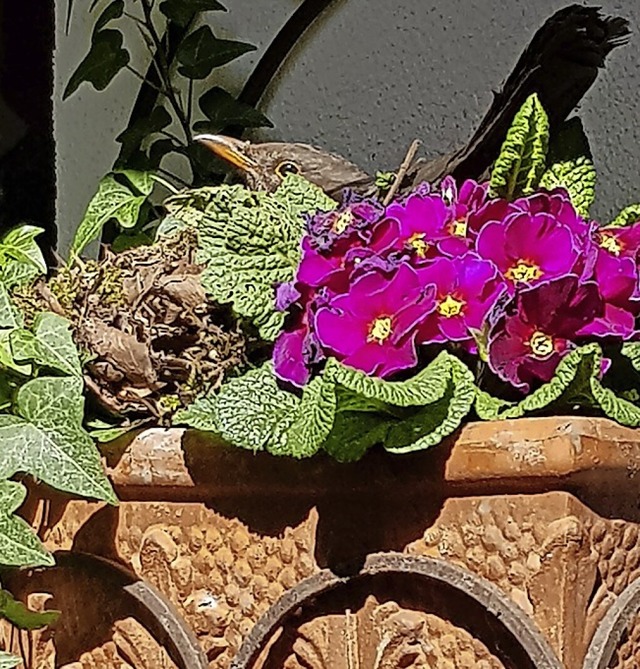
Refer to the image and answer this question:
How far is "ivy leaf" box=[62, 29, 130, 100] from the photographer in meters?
1.11

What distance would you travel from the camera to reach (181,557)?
62 cm

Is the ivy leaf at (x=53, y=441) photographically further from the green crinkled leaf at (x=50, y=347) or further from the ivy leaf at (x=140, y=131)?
the ivy leaf at (x=140, y=131)

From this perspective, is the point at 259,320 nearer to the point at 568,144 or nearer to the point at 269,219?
the point at 269,219

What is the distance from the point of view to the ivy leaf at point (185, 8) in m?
1.12

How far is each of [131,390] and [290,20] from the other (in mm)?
604

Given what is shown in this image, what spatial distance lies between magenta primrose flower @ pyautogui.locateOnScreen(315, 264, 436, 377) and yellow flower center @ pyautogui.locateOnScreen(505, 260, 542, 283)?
1.7 inches

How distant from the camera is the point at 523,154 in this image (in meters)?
Result: 0.64

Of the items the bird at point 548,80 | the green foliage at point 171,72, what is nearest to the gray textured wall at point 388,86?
the green foliage at point 171,72

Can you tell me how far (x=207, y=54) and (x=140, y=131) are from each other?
96 millimetres

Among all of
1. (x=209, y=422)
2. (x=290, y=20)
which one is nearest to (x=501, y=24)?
(x=290, y=20)

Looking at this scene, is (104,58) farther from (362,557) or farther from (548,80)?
(362,557)

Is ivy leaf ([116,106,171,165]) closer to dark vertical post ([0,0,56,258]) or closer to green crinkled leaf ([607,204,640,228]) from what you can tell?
dark vertical post ([0,0,56,258])

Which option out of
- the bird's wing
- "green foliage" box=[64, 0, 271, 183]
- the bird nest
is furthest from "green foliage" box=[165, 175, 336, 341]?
"green foliage" box=[64, 0, 271, 183]

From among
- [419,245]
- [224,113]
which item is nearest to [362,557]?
[419,245]
